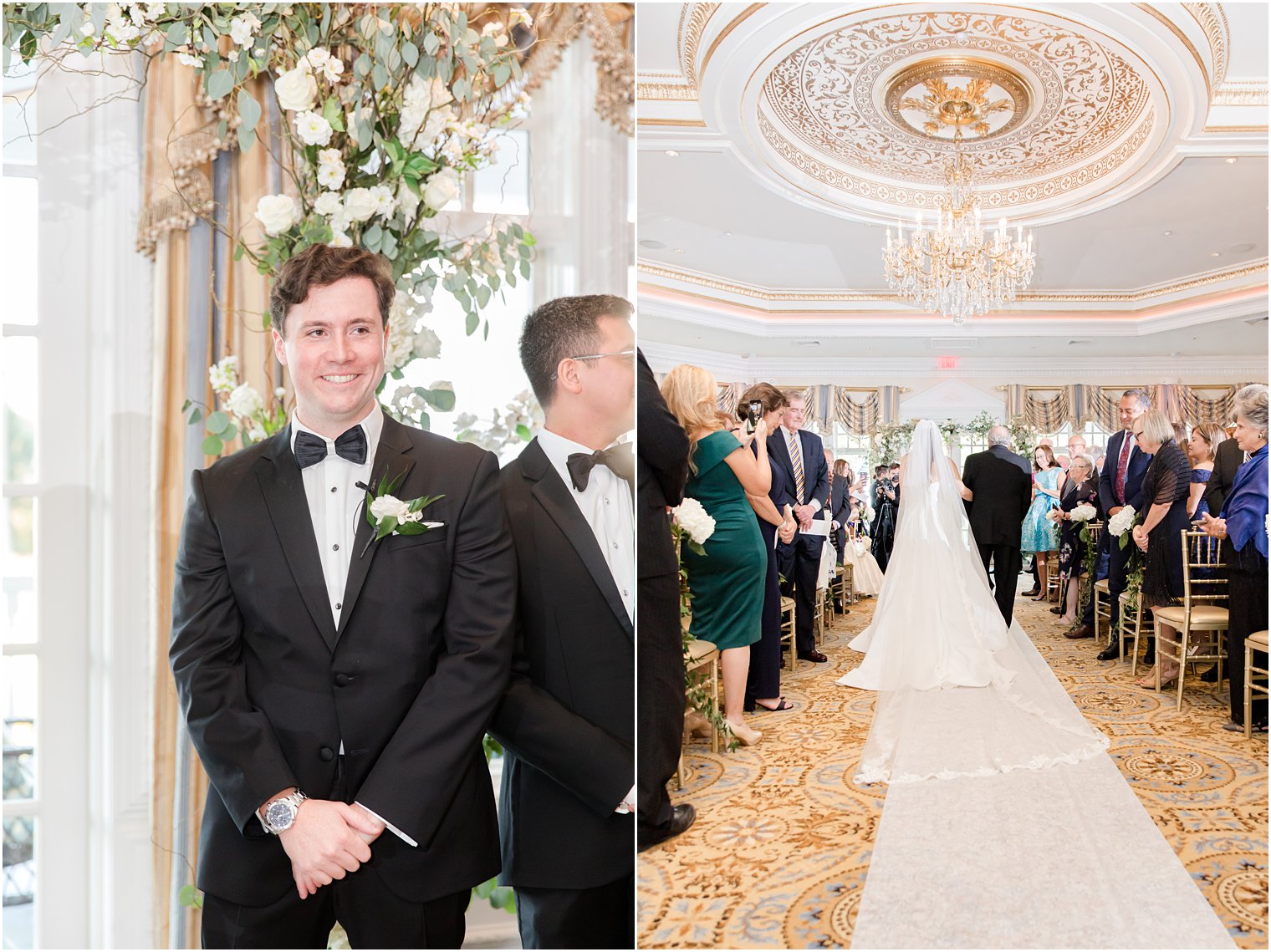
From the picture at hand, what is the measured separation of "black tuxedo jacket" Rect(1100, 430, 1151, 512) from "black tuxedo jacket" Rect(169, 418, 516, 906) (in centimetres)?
142

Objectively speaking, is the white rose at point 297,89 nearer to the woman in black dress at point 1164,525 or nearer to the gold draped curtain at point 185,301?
the gold draped curtain at point 185,301

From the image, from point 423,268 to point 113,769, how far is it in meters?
1.45

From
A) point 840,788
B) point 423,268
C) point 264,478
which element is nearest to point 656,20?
point 423,268

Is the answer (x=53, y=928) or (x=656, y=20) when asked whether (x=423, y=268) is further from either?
(x=53, y=928)

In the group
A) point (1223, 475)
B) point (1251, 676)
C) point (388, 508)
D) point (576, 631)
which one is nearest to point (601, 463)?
point (576, 631)

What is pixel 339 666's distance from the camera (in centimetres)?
171

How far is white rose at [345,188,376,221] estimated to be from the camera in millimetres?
1856

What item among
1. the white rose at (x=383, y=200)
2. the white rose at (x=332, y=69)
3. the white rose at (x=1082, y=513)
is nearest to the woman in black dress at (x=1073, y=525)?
the white rose at (x=1082, y=513)

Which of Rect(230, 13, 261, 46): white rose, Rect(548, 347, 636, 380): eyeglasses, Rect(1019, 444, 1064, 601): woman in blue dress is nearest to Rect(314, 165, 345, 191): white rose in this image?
Rect(230, 13, 261, 46): white rose

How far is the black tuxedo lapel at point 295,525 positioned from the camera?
1.71 metres

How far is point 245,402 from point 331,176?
1.87 ft

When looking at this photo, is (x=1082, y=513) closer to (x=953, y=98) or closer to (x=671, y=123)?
(x=953, y=98)

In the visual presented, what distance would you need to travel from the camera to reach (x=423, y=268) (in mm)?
1943

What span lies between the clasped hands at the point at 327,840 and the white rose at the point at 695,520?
930mm
